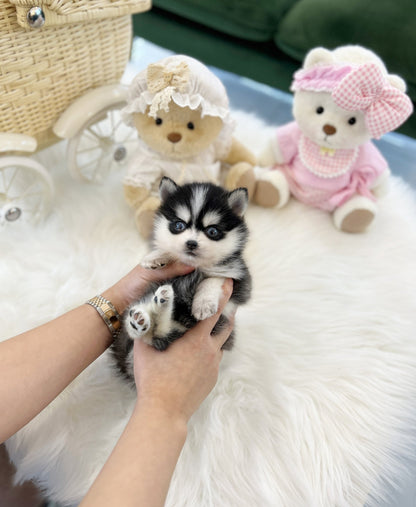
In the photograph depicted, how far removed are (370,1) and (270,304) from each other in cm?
137

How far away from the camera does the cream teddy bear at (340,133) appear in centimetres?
110

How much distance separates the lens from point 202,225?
83 centimetres

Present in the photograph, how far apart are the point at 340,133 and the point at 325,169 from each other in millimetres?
144

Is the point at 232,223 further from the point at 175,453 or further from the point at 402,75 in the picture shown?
the point at 402,75

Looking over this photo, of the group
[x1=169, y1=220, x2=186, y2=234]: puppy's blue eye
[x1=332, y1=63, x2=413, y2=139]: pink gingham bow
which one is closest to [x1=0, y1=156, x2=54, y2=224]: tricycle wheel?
[x1=169, y1=220, x2=186, y2=234]: puppy's blue eye

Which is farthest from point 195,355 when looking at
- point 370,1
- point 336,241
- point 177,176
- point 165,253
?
point 370,1

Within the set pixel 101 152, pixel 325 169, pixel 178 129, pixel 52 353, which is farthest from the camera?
pixel 101 152

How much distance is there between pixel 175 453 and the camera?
0.71 meters

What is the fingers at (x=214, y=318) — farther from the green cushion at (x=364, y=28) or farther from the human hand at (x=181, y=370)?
the green cushion at (x=364, y=28)

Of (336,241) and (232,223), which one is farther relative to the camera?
(336,241)

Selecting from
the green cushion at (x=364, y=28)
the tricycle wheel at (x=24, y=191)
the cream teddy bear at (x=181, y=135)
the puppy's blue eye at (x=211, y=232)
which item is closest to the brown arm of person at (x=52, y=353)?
the puppy's blue eye at (x=211, y=232)

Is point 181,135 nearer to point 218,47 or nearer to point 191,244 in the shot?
point 191,244

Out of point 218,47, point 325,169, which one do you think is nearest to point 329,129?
point 325,169

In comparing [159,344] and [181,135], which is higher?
[181,135]
